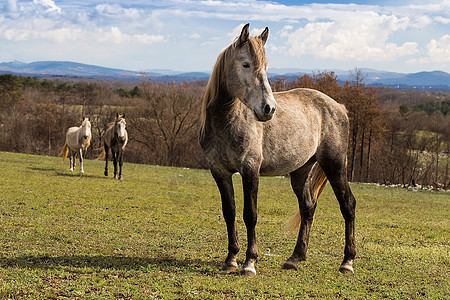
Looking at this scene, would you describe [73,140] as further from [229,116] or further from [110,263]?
[229,116]

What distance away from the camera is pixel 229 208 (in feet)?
18.0

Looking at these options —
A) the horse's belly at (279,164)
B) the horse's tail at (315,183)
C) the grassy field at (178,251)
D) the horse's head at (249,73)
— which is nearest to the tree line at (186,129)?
the grassy field at (178,251)

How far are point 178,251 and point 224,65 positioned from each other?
10.5ft

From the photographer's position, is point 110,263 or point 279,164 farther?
point 110,263

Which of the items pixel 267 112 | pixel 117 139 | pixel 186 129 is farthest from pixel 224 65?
pixel 186 129

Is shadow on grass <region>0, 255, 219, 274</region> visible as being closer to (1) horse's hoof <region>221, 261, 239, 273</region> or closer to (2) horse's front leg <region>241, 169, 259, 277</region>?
(1) horse's hoof <region>221, 261, 239, 273</region>

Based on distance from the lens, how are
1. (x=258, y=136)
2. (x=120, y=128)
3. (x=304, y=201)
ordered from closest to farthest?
(x=258, y=136) < (x=304, y=201) < (x=120, y=128)

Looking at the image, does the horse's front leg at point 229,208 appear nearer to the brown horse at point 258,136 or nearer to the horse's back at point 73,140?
the brown horse at point 258,136

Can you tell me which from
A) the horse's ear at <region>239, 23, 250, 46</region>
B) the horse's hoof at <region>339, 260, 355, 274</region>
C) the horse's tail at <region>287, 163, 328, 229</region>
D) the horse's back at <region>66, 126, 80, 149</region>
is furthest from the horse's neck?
the horse's back at <region>66, 126, 80, 149</region>

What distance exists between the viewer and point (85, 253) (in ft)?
20.5

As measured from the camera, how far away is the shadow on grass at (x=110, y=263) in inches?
213

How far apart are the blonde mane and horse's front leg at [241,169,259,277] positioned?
865mm

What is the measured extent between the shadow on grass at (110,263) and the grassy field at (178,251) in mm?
13

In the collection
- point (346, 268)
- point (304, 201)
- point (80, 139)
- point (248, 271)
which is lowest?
point (80, 139)
